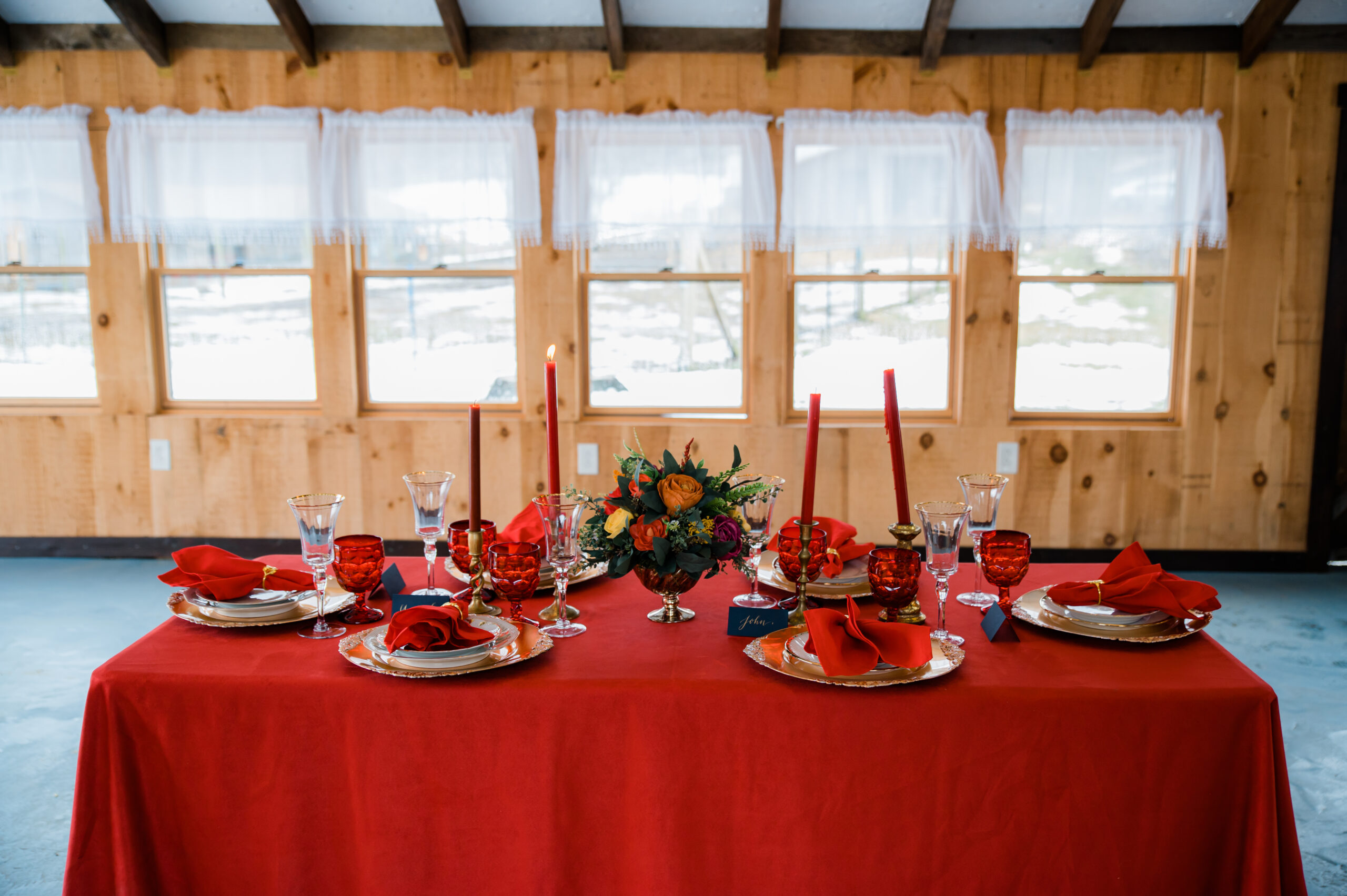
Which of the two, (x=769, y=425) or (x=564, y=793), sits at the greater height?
(x=769, y=425)

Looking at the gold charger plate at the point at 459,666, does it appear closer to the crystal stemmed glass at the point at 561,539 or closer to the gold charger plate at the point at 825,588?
the crystal stemmed glass at the point at 561,539

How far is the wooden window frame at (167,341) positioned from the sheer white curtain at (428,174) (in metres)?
0.37

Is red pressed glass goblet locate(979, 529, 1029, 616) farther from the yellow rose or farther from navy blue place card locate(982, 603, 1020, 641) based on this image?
the yellow rose

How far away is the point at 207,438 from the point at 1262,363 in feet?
14.3

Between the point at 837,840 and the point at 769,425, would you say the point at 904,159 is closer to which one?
the point at 769,425

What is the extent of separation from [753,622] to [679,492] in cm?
22

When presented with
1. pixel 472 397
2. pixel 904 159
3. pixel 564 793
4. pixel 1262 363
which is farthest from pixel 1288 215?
pixel 564 793

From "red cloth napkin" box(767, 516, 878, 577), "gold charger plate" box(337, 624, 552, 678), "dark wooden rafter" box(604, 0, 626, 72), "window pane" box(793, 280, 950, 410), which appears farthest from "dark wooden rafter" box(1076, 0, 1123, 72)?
"gold charger plate" box(337, 624, 552, 678)

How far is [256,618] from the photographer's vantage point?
128 centimetres

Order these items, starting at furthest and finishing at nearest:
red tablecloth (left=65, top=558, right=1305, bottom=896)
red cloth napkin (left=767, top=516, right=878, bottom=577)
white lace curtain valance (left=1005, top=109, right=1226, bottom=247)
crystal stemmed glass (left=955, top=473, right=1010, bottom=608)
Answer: white lace curtain valance (left=1005, top=109, right=1226, bottom=247), red cloth napkin (left=767, top=516, right=878, bottom=577), crystal stemmed glass (left=955, top=473, right=1010, bottom=608), red tablecloth (left=65, top=558, right=1305, bottom=896)

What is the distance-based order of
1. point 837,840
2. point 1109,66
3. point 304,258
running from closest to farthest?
1. point 837,840
2. point 1109,66
3. point 304,258

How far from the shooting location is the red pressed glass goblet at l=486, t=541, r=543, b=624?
123 cm

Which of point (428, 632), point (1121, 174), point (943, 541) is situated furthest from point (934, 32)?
point (428, 632)

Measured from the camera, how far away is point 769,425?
358 cm
